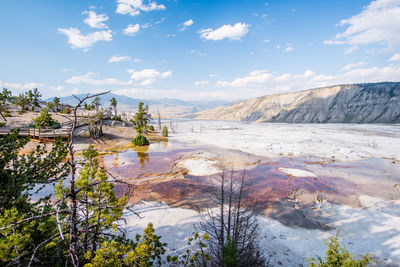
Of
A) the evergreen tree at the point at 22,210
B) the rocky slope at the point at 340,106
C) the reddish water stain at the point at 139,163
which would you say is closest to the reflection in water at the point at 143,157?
the reddish water stain at the point at 139,163

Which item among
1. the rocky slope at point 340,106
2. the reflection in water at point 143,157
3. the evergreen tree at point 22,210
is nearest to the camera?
the evergreen tree at point 22,210

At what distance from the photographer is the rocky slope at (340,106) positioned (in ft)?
242

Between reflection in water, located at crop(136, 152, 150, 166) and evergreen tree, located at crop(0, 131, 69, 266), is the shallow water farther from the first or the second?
evergreen tree, located at crop(0, 131, 69, 266)

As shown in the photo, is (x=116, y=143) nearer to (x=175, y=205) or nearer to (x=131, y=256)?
(x=175, y=205)

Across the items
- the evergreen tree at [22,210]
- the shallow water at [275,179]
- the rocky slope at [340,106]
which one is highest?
the rocky slope at [340,106]

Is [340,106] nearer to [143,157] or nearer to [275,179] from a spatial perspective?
[275,179]

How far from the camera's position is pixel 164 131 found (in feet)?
126

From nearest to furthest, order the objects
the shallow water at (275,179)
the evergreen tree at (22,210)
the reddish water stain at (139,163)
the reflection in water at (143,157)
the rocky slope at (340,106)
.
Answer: the evergreen tree at (22,210) → the shallow water at (275,179) → the reddish water stain at (139,163) → the reflection in water at (143,157) → the rocky slope at (340,106)

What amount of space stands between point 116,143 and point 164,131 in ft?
34.3

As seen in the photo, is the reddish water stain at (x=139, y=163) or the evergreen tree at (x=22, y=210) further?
the reddish water stain at (x=139, y=163)

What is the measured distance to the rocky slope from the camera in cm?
7381

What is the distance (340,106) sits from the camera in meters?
83.5

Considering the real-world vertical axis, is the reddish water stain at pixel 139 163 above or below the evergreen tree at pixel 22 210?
below

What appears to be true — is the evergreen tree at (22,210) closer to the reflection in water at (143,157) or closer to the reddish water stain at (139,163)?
the reddish water stain at (139,163)
